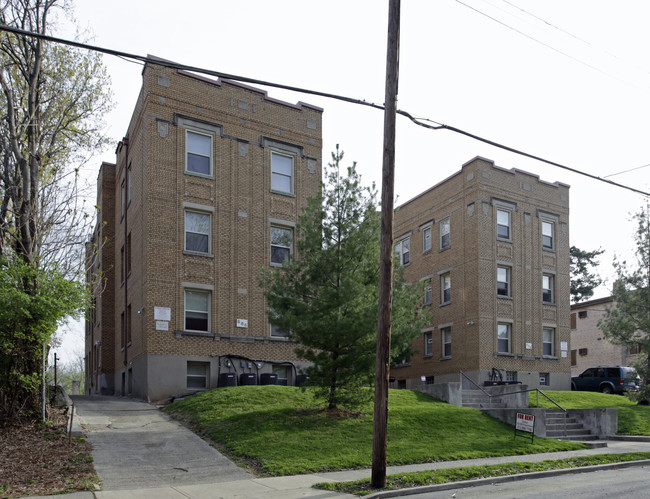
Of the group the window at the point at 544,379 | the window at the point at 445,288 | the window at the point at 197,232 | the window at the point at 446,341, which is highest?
the window at the point at 197,232

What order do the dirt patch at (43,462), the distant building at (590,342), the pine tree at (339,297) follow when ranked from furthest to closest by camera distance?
Answer: the distant building at (590,342), the pine tree at (339,297), the dirt patch at (43,462)

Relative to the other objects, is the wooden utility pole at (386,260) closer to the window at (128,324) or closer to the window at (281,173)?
the window at (281,173)

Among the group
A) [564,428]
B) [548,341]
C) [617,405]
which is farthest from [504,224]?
[564,428]

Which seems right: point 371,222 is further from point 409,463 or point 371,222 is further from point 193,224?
point 193,224

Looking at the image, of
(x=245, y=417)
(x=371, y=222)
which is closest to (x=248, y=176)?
(x=371, y=222)

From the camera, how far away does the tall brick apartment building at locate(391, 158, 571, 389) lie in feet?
103

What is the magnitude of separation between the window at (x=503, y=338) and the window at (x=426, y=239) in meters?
6.28

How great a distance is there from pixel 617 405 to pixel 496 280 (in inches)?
313

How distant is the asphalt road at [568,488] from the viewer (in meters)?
10.9

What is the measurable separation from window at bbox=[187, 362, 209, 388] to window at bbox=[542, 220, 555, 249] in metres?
19.5

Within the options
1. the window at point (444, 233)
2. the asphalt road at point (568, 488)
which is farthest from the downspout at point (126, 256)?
the asphalt road at point (568, 488)

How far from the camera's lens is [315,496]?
35.8ft

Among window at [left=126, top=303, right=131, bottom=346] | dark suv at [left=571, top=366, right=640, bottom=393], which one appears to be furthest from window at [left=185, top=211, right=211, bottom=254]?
dark suv at [left=571, top=366, right=640, bottom=393]

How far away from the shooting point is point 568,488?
11.7 metres
